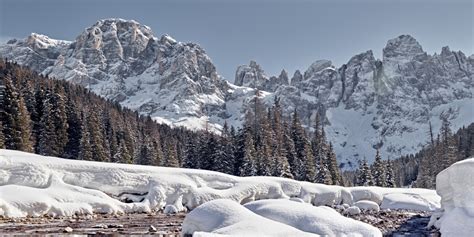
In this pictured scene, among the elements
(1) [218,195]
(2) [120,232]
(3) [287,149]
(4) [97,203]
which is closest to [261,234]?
(2) [120,232]

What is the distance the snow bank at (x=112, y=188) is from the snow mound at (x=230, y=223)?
1181 cm

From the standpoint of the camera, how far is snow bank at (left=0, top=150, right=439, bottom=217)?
24156 millimetres

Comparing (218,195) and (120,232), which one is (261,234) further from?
(218,195)

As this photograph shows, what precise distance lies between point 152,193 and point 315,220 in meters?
18.9

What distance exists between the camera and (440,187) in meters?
23.8

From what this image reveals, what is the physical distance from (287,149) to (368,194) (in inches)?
997

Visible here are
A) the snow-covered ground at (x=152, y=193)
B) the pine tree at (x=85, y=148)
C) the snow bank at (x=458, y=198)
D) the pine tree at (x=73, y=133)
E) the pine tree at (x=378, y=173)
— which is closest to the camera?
the snow-covered ground at (x=152, y=193)

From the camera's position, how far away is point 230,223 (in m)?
13.6

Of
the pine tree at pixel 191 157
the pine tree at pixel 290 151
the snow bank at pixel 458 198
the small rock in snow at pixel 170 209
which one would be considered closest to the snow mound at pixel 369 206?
the snow bank at pixel 458 198

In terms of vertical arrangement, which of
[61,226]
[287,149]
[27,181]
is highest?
[287,149]

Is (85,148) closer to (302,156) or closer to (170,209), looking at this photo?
(302,156)

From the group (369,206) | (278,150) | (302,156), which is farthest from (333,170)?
(369,206)

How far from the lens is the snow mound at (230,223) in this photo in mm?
12664

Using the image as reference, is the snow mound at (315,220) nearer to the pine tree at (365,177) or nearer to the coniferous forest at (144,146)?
the coniferous forest at (144,146)
